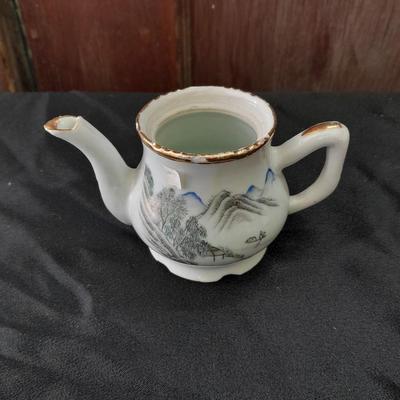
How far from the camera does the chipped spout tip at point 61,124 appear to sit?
0.40 metres

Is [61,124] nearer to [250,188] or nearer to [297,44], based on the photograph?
[250,188]

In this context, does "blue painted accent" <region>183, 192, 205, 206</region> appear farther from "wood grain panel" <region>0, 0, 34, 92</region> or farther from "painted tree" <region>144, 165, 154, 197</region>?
"wood grain panel" <region>0, 0, 34, 92</region>

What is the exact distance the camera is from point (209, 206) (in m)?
0.43

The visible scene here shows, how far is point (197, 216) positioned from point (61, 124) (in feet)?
0.46

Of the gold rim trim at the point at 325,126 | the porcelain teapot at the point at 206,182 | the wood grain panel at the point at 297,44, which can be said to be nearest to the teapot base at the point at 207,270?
the porcelain teapot at the point at 206,182

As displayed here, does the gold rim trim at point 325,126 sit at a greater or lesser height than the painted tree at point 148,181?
greater

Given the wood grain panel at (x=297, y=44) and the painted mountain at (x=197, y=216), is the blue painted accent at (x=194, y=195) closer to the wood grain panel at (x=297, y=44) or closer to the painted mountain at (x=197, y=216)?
the painted mountain at (x=197, y=216)

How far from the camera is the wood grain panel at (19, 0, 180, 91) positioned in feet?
2.66

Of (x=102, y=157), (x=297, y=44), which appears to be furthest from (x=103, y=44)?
(x=102, y=157)

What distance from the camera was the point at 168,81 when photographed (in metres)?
0.90

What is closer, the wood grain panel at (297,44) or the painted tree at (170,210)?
the painted tree at (170,210)

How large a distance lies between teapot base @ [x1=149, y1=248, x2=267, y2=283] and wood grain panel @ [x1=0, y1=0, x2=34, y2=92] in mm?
566

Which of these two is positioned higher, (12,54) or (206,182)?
(206,182)

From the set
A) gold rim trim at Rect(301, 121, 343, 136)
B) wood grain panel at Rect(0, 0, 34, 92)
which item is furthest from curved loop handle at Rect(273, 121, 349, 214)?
wood grain panel at Rect(0, 0, 34, 92)
